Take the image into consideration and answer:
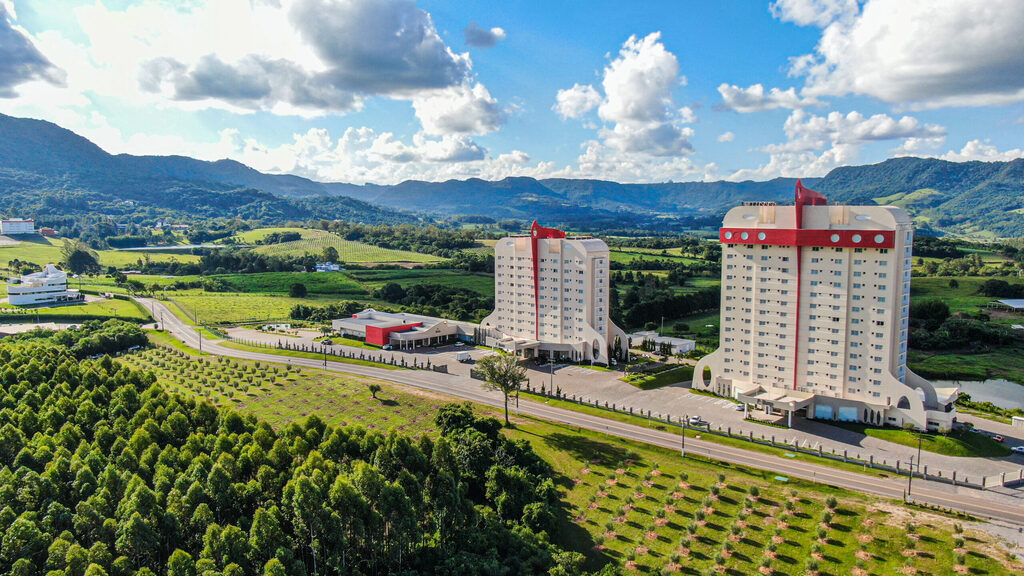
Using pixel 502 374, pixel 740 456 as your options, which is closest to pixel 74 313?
pixel 502 374

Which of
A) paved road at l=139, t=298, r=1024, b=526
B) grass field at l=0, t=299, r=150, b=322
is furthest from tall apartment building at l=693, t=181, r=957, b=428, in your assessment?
grass field at l=0, t=299, r=150, b=322

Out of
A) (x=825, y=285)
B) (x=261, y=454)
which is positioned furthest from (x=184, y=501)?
(x=825, y=285)

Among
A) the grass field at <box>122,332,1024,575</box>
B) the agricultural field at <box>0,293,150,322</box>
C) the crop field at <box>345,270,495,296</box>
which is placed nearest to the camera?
the grass field at <box>122,332,1024,575</box>

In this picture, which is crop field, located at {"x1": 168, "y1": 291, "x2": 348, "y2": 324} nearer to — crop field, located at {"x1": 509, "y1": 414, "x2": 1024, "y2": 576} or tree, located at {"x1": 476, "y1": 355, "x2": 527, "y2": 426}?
tree, located at {"x1": 476, "y1": 355, "x2": 527, "y2": 426}

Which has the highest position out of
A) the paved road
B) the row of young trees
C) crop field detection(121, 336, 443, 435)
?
the row of young trees

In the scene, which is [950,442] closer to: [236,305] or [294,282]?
[236,305]

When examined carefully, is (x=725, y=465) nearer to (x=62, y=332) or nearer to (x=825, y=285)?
(x=825, y=285)

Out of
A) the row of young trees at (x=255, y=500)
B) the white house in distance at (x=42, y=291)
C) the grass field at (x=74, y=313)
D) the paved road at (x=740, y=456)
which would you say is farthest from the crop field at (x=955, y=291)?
the white house in distance at (x=42, y=291)
